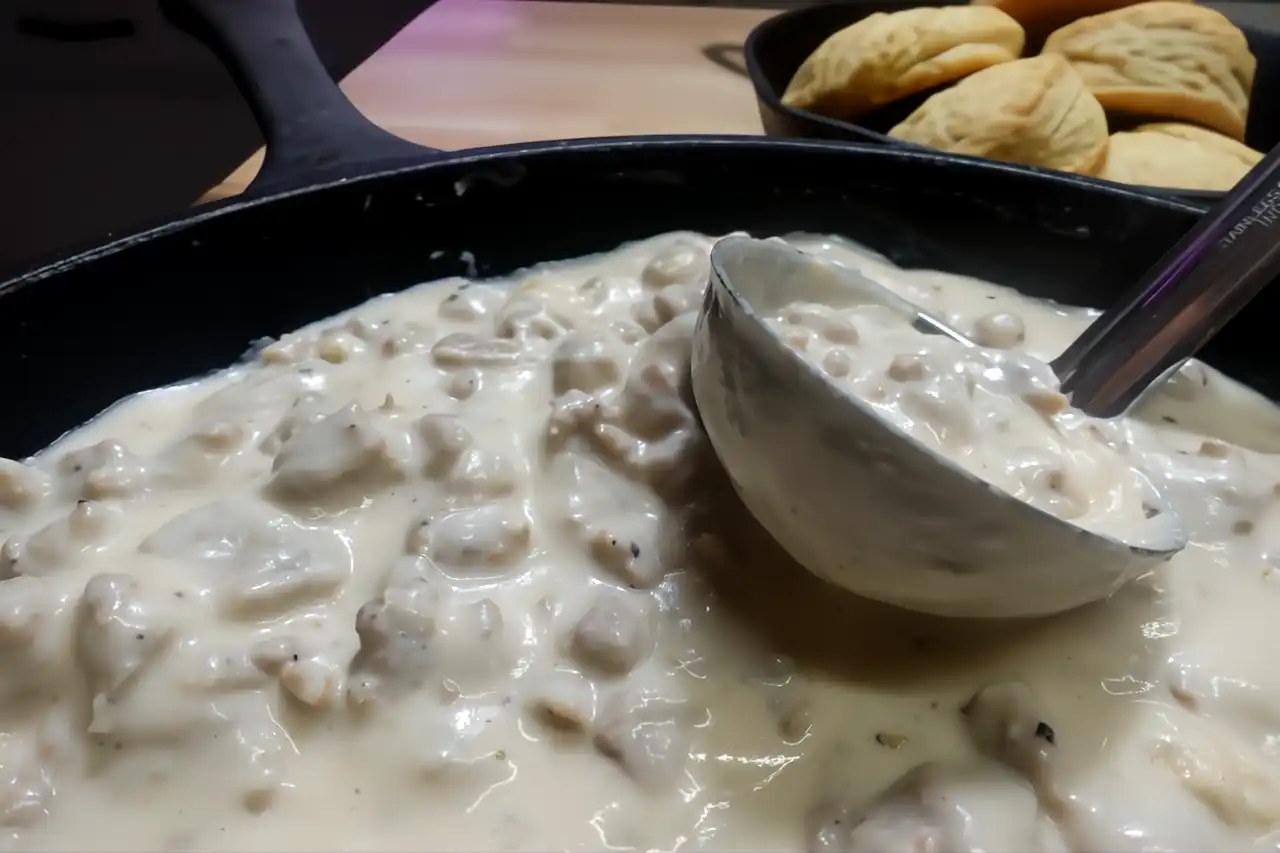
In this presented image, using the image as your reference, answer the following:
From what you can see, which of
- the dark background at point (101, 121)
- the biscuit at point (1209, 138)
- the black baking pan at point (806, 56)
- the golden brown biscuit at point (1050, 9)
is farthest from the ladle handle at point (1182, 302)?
the dark background at point (101, 121)

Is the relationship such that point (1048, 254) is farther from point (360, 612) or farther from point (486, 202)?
point (360, 612)

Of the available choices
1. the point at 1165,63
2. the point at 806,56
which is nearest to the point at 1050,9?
the point at 1165,63

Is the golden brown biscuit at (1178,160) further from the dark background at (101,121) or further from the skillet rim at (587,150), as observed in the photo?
the dark background at (101,121)

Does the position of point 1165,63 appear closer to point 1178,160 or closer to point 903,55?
point 1178,160

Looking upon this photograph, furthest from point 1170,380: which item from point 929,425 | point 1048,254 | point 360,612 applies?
point 360,612

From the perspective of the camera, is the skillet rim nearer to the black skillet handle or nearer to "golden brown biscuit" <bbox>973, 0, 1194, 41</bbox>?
the black skillet handle

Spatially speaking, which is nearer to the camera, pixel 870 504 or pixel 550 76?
pixel 870 504
